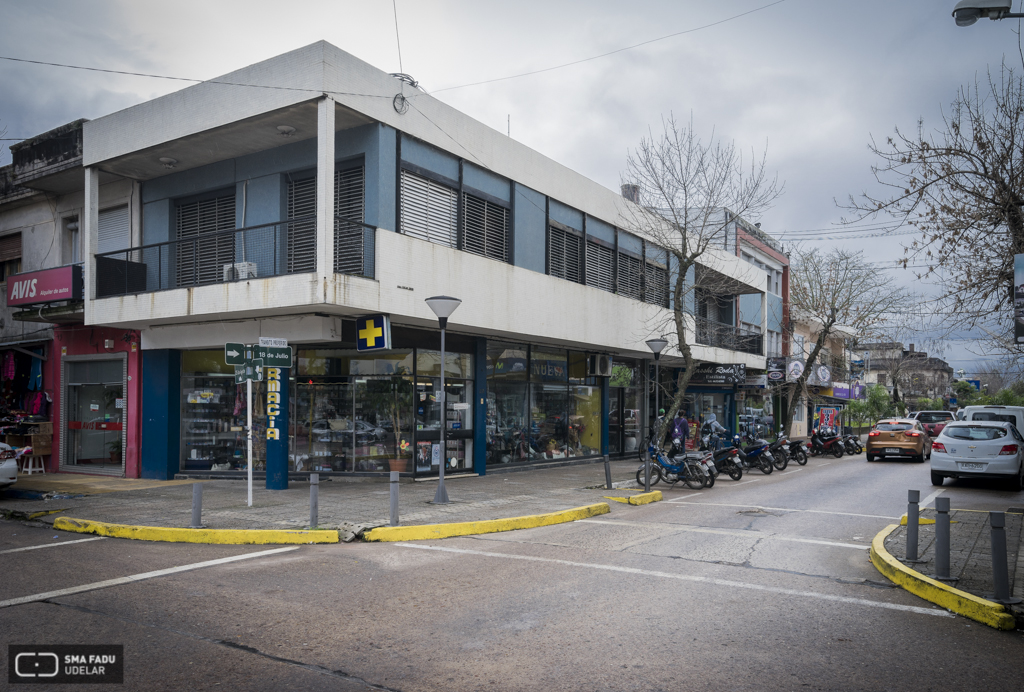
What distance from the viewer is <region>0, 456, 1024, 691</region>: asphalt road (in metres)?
4.94

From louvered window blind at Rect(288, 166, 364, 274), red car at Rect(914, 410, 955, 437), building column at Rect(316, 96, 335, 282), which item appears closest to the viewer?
building column at Rect(316, 96, 335, 282)

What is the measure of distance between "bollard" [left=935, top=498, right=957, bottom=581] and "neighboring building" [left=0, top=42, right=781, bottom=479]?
9.80m

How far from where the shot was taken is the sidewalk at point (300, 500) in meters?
11.2

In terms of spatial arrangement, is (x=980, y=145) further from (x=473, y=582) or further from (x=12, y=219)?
(x=12, y=219)

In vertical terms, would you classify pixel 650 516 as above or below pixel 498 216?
below

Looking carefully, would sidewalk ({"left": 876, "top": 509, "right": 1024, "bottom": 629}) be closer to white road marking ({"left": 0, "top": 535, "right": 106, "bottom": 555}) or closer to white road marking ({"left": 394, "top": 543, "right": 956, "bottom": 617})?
white road marking ({"left": 394, "top": 543, "right": 956, "bottom": 617})

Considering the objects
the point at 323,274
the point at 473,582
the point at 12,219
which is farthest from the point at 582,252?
the point at 12,219

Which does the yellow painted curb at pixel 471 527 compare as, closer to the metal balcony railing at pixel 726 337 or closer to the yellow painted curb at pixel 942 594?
the yellow painted curb at pixel 942 594

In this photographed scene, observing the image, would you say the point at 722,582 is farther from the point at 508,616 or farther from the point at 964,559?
the point at 964,559

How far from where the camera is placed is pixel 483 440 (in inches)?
721

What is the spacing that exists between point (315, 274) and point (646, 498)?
25.9ft

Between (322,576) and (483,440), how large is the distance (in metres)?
10.5

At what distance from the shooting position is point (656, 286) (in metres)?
24.9

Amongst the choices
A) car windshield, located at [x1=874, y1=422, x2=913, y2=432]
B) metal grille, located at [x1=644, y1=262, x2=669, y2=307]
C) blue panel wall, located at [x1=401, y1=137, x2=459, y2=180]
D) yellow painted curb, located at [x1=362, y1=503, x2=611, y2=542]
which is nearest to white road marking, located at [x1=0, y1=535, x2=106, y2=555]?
yellow painted curb, located at [x1=362, y1=503, x2=611, y2=542]
